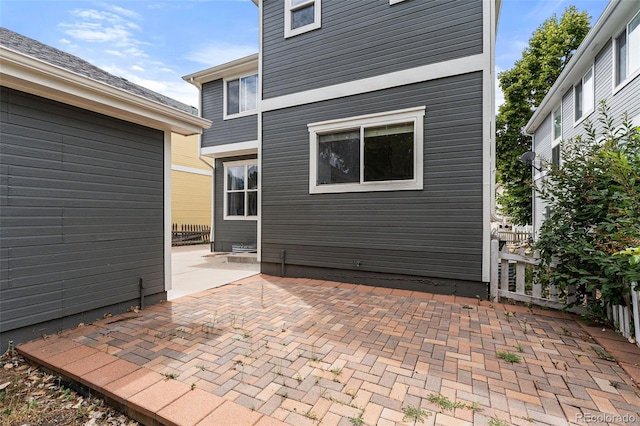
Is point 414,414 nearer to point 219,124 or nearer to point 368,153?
point 368,153

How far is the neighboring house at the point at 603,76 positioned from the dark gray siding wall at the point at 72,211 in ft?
19.4

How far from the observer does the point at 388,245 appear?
16.7 feet

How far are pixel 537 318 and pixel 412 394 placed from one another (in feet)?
8.65

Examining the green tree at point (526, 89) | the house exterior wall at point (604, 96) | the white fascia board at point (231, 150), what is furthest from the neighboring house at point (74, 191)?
the green tree at point (526, 89)

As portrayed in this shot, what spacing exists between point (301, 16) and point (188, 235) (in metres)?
11.4

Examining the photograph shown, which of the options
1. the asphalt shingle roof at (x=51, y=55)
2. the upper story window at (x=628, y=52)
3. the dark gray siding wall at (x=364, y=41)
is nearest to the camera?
the asphalt shingle roof at (x=51, y=55)

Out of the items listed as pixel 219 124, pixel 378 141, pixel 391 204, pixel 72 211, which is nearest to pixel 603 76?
pixel 378 141

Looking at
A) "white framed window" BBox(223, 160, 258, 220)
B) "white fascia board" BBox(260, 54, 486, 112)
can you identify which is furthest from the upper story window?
"white framed window" BBox(223, 160, 258, 220)

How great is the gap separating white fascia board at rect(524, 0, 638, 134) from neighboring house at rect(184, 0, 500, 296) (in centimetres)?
358

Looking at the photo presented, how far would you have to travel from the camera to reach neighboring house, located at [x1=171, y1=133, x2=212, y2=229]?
15008 millimetres

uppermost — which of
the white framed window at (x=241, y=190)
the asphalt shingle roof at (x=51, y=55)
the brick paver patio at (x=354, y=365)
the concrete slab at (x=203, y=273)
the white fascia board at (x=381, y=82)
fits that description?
the white fascia board at (x=381, y=82)

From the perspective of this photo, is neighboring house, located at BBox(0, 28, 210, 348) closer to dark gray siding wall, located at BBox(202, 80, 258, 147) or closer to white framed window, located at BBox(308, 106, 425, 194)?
white framed window, located at BBox(308, 106, 425, 194)

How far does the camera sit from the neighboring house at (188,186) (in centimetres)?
1501

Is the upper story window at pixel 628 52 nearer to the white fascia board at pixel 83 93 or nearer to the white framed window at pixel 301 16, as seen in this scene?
the white framed window at pixel 301 16
